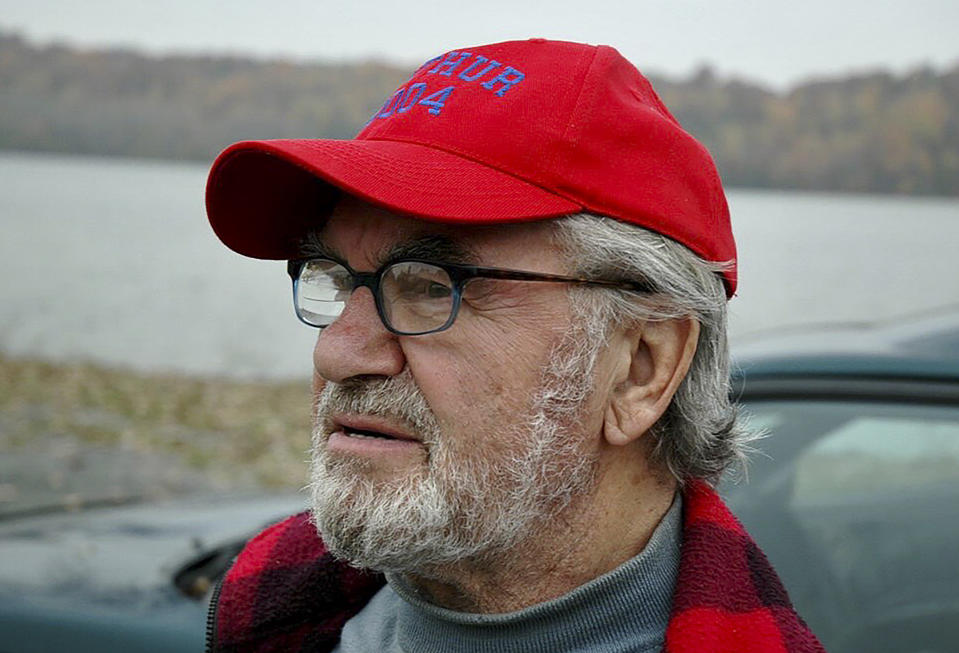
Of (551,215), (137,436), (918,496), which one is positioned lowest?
(137,436)

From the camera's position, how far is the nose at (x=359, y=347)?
159 cm

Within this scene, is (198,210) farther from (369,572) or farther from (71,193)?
(369,572)

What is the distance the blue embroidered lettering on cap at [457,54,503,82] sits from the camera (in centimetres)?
165

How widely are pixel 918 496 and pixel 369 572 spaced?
4.30 ft

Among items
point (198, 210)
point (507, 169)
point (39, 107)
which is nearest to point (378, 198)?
point (507, 169)

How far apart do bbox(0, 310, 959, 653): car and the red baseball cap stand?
0.71 meters

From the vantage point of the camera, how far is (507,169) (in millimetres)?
1568

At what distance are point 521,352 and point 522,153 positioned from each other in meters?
0.31

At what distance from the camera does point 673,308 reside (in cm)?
165

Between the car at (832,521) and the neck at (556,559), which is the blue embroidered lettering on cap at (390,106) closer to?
the neck at (556,559)

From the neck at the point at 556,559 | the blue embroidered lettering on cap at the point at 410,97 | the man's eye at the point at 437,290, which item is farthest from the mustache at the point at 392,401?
the blue embroidered lettering on cap at the point at 410,97

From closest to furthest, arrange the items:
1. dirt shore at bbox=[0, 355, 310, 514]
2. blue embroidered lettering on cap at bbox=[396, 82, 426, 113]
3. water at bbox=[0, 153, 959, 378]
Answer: blue embroidered lettering on cap at bbox=[396, 82, 426, 113] < dirt shore at bbox=[0, 355, 310, 514] < water at bbox=[0, 153, 959, 378]

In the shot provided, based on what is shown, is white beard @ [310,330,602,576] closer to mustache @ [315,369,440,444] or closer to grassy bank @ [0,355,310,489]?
mustache @ [315,369,440,444]

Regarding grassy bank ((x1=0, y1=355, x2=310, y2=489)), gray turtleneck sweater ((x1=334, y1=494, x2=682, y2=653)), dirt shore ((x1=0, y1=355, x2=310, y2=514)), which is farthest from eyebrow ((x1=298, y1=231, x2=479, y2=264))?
grassy bank ((x1=0, y1=355, x2=310, y2=489))
